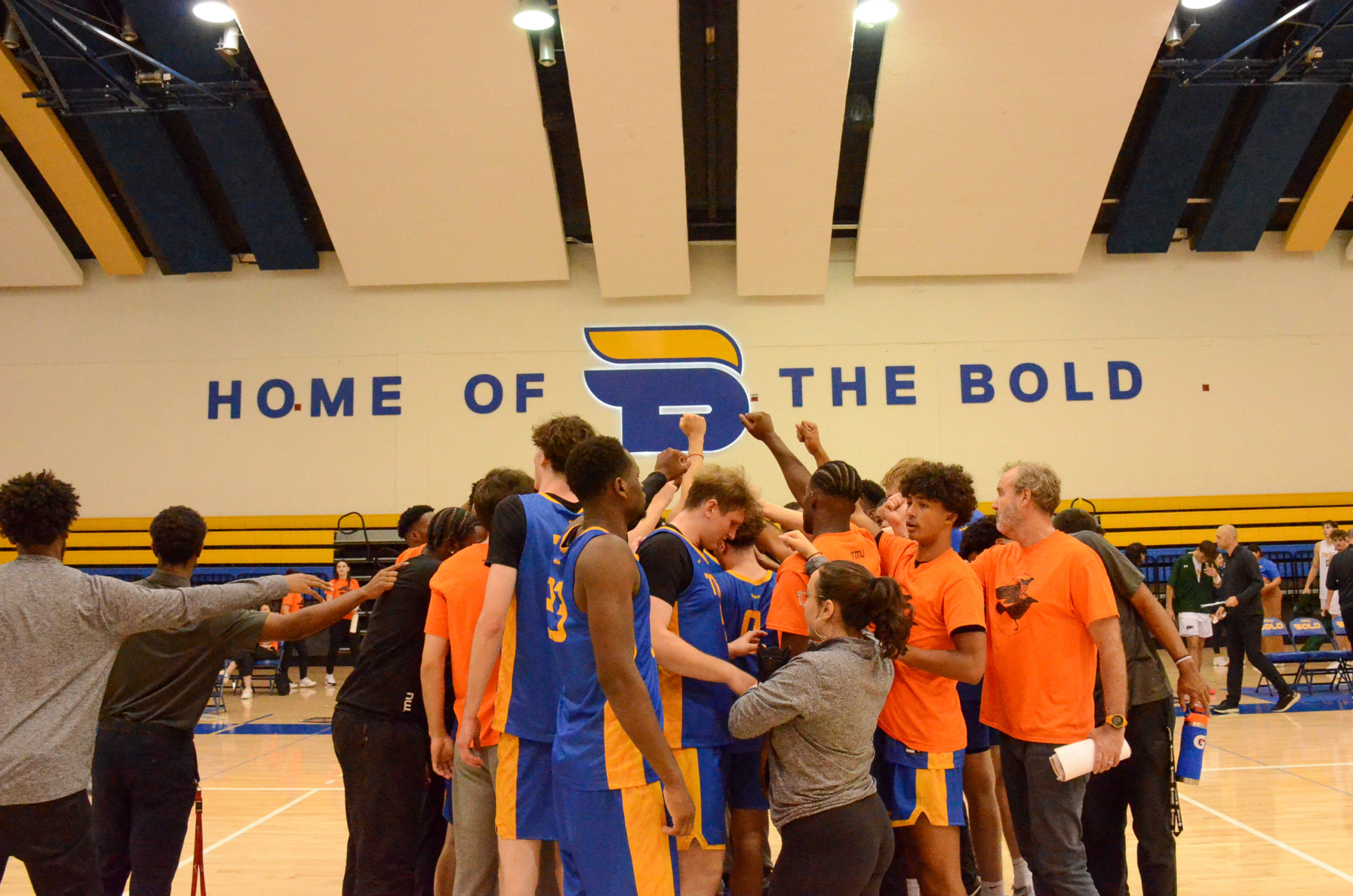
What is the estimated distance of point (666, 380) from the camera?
13250 millimetres

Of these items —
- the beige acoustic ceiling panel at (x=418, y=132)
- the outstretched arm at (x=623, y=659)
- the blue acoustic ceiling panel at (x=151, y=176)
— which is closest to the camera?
the outstretched arm at (x=623, y=659)

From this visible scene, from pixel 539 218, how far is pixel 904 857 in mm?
10072

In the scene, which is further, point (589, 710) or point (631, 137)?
point (631, 137)

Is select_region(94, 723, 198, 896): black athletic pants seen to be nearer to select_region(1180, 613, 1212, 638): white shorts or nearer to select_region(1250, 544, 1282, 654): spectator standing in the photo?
select_region(1180, 613, 1212, 638): white shorts

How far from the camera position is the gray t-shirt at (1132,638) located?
364 cm

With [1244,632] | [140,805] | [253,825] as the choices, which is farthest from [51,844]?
[1244,632]

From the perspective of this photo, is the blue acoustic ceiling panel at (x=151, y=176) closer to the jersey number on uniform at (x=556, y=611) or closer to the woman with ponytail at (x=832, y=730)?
the jersey number on uniform at (x=556, y=611)

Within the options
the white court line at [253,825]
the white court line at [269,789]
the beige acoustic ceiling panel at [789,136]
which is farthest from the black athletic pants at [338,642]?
the beige acoustic ceiling panel at [789,136]

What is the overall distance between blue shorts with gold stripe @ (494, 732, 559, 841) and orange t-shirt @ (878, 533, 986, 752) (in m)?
1.14

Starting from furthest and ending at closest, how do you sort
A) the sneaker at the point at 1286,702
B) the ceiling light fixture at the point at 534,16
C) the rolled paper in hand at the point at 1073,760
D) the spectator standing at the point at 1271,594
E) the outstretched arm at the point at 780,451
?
the spectator standing at the point at 1271,594
the ceiling light fixture at the point at 534,16
the sneaker at the point at 1286,702
the outstretched arm at the point at 780,451
the rolled paper in hand at the point at 1073,760

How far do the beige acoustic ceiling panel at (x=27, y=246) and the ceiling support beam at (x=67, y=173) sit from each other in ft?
1.04

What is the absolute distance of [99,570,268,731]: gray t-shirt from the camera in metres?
3.43

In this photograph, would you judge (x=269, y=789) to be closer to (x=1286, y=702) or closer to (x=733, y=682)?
(x=733, y=682)

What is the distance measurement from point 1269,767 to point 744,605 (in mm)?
5389
